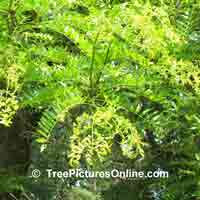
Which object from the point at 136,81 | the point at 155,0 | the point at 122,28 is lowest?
the point at 136,81

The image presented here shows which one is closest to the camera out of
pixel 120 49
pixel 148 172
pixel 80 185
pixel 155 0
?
pixel 120 49

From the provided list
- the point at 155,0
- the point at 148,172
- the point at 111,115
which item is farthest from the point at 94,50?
the point at 148,172

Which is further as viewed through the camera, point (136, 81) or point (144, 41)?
point (136, 81)

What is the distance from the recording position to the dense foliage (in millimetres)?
1607

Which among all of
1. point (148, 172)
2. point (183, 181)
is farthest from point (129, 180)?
point (183, 181)

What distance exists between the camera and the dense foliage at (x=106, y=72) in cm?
161

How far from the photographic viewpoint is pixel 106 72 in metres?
1.74

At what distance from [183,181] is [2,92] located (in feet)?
3.72

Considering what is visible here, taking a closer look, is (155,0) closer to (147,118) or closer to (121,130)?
(147,118)

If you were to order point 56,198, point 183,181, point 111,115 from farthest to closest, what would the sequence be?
point 56,198 → point 183,181 → point 111,115

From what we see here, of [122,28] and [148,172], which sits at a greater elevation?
[122,28]

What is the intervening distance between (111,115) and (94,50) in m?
0.22

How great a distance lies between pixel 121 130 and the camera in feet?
5.53

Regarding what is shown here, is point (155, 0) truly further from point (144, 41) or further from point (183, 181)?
point (183, 181)
